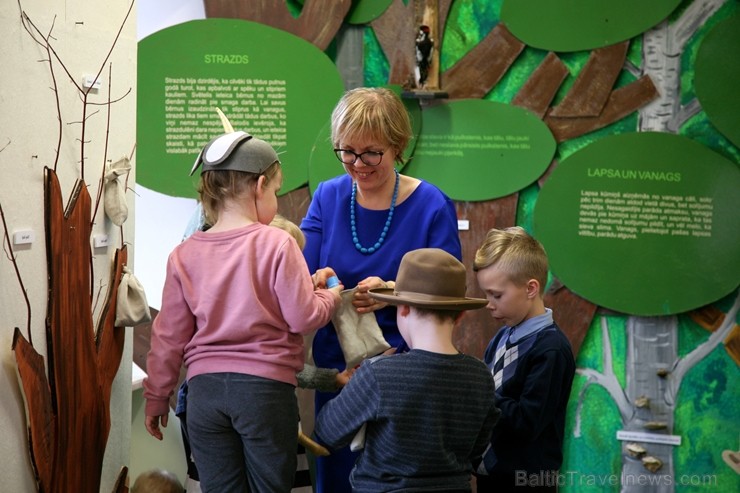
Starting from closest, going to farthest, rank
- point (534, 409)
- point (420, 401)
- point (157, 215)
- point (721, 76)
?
point (420, 401) → point (534, 409) → point (721, 76) → point (157, 215)

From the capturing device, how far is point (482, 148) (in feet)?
13.0

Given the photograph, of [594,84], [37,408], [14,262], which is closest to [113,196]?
[14,262]

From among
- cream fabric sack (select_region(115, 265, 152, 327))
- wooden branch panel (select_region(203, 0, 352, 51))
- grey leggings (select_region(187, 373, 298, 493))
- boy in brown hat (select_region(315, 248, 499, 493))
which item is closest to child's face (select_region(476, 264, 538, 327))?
boy in brown hat (select_region(315, 248, 499, 493))

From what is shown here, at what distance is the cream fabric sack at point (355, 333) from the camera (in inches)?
95.9

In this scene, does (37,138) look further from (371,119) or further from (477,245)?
(477,245)

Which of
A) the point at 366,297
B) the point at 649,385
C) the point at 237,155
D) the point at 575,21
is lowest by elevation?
the point at 649,385

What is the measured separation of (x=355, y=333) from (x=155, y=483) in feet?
4.04

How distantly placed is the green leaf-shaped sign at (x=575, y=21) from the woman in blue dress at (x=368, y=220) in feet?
5.13

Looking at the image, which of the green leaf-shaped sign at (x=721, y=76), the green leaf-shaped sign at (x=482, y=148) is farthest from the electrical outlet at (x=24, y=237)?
the green leaf-shaped sign at (x=721, y=76)

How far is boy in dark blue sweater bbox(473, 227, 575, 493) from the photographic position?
2.45 m

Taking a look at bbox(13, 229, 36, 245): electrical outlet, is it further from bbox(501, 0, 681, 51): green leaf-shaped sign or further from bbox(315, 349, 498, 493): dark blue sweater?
bbox(501, 0, 681, 51): green leaf-shaped sign

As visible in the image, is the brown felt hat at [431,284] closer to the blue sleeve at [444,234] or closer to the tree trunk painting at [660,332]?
the blue sleeve at [444,234]

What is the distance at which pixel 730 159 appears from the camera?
3.87m

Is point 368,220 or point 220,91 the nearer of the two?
point 368,220
